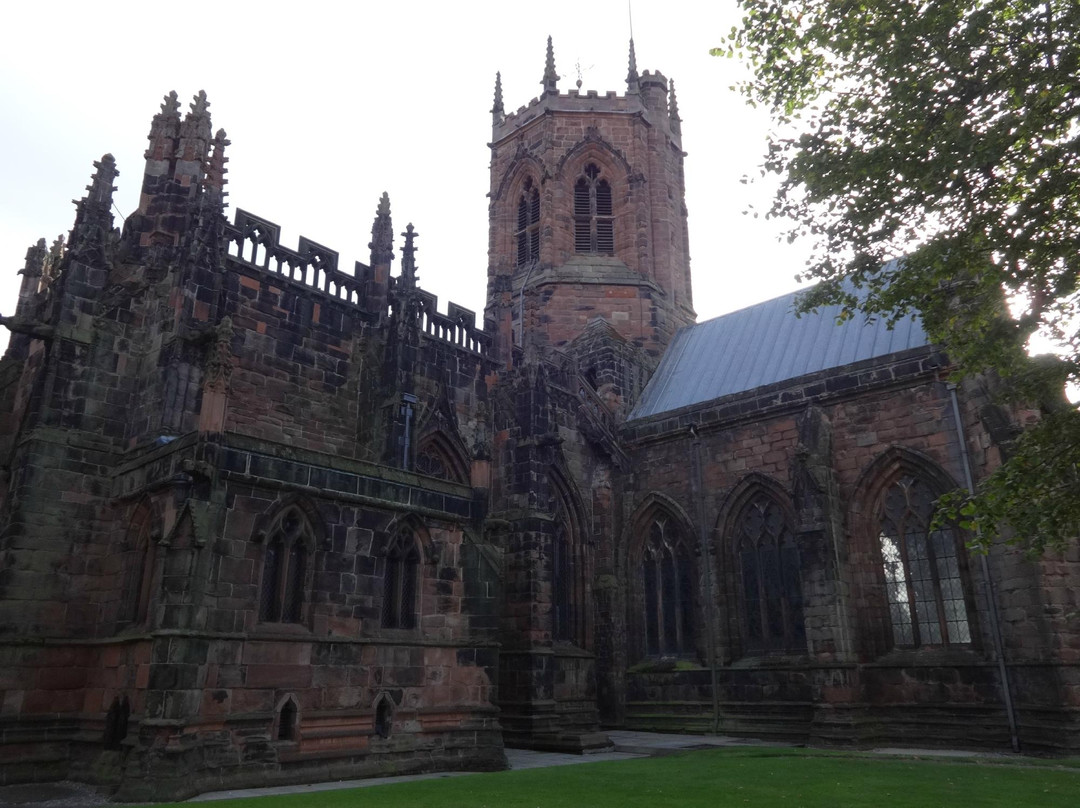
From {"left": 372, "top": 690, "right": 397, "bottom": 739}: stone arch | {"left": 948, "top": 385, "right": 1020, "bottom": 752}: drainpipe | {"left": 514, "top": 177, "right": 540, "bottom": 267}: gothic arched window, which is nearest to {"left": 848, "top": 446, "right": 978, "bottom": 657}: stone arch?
{"left": 948, "top": 385, "right": 1020, "bottom": 752}: drainpipe

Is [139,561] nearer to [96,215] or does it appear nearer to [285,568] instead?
[285,568]

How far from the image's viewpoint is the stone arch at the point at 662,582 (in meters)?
22.5

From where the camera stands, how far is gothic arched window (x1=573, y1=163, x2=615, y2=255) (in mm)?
32625

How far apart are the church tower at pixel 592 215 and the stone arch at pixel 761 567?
8.76 m

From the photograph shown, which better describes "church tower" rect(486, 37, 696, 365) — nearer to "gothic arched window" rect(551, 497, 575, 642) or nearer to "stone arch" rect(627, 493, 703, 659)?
"stone arch" rect(627, 493, 703, 659)

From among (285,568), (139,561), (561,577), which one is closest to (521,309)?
(561,577)

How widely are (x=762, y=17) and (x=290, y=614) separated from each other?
11503 millimetres

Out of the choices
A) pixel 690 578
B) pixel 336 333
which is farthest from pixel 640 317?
pixel 336 333

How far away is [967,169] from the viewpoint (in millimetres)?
9906

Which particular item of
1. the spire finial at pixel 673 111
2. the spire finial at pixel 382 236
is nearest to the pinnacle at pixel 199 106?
the spire finial at pixel 382 236

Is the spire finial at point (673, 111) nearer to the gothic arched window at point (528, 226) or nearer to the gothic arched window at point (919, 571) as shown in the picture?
the gothic arched window at point (528, 226)

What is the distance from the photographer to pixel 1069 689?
15547 millimetres

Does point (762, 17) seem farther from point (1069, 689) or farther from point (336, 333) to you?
point (1069, 689)

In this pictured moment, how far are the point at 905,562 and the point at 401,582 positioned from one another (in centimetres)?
→ 1170
